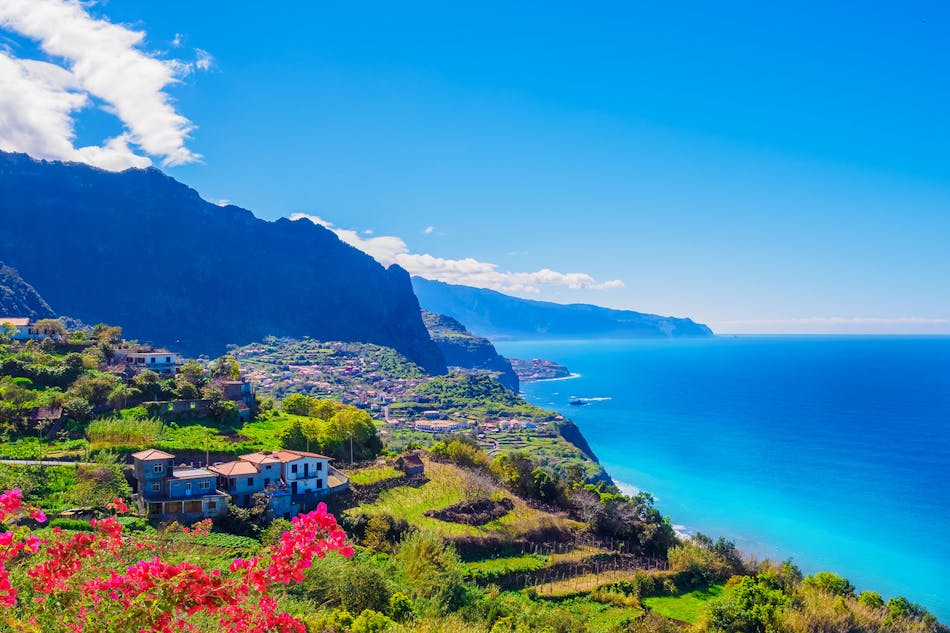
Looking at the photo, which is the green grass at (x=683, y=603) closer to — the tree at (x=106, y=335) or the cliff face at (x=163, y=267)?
the tree at (x=106, y=335)

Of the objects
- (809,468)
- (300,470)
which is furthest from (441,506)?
(809,468)

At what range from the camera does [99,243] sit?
157875 mm

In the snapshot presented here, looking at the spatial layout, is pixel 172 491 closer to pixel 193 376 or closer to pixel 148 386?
pixel 148 386

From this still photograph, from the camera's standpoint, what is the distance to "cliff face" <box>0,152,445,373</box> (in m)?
148

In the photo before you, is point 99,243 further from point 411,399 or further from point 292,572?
point 292,572

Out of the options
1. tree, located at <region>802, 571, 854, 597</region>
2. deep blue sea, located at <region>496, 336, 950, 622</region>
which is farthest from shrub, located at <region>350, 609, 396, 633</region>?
deep blue sea, located at <region>496, 336, 950, 622</region>

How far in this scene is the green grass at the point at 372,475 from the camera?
1500 inches

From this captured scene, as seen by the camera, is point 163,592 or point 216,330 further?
point 216,330

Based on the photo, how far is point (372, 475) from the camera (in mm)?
39656

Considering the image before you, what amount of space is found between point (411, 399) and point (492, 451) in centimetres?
4234

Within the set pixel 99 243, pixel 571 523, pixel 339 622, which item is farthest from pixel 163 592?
pixel 99 243

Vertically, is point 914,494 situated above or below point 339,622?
below

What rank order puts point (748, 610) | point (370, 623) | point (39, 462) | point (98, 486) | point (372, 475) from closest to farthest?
point (370, 623), point (748, 610), point (98, 486), point (39, 462), point (372, 475)

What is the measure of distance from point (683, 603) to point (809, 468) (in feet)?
229
